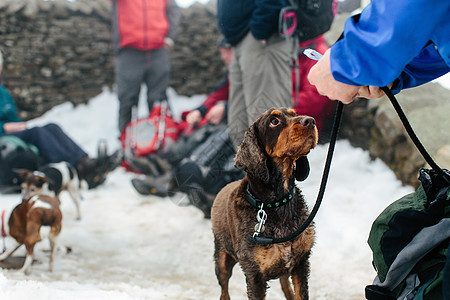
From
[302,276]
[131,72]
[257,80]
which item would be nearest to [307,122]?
[302,276]

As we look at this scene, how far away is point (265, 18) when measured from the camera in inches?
111

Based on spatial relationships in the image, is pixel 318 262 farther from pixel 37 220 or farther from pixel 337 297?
pixel 37 220

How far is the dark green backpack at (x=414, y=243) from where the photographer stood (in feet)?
4.62

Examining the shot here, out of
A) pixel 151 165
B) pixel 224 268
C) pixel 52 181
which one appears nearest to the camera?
pixel 224 268

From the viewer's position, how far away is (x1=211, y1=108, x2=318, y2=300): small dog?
5.74 feet

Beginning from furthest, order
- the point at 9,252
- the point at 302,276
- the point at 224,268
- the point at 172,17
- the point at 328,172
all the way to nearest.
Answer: the point at 172,17, the point at 9,252, the point at 224,268, the point at 302,276, the point at 328,172

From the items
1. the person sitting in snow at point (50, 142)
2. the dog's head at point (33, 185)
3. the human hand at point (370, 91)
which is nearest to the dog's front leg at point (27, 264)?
the dog's head at point (33, 185)

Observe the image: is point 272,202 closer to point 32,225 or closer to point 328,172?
Answer: point 328,172

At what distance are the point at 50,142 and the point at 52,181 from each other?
1.11 metres

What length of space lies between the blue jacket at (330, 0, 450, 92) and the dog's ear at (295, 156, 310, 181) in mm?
566

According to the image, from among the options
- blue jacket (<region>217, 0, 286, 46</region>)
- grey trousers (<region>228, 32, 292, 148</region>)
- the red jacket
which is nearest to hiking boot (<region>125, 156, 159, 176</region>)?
the red jacket

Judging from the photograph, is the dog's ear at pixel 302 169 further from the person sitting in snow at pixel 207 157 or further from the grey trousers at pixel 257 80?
the grey trousers at pixel 257 80

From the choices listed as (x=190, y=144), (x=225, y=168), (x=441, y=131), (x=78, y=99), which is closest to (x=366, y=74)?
(x=225, y=168)

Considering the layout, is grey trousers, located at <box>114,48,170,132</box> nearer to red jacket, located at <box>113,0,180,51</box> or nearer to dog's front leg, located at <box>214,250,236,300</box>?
red jacket, located at <box>113,0,180,51</box>
